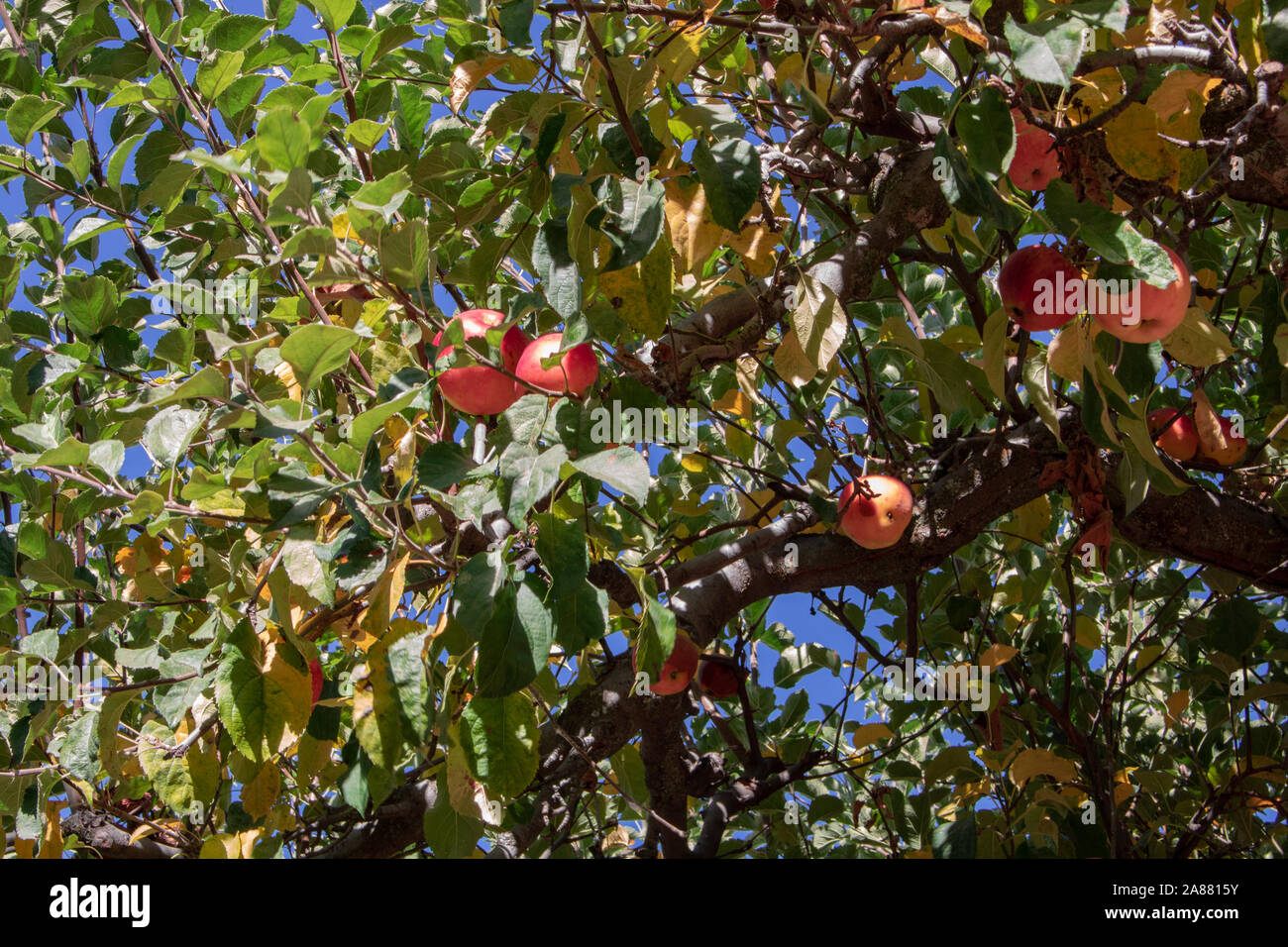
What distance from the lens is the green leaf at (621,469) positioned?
41.7 inches

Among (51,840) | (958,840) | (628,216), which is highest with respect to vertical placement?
(628,216)

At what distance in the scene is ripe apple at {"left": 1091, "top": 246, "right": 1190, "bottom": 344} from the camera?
1348 mm

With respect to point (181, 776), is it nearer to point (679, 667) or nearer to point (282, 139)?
point (679, 667)

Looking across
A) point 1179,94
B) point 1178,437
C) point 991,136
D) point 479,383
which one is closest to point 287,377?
→ point 479,383

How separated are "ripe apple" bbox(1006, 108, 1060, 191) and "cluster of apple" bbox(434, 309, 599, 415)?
30.9 inches

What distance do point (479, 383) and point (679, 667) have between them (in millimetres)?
679

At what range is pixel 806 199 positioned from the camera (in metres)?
1.86

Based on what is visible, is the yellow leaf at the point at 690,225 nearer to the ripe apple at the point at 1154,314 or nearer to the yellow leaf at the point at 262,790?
the ripe apple at the point at 1154,314

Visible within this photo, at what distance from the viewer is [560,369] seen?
1410 mm

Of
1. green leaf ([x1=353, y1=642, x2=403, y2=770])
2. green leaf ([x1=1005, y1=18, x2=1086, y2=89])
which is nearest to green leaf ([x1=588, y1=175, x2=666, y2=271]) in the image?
green leaf ([x1=1005, y1=18, x2=1086, y2=89])

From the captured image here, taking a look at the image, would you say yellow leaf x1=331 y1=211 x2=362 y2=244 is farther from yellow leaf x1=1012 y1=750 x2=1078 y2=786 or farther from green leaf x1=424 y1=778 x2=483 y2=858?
yellow leaf x1=1012 y1=750 x2=1078 y2=786

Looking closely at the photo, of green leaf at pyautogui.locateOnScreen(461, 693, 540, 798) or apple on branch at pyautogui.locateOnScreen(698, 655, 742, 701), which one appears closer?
green leaf at pyautogui.locateOnScreen(461, 693, 540, 798)
